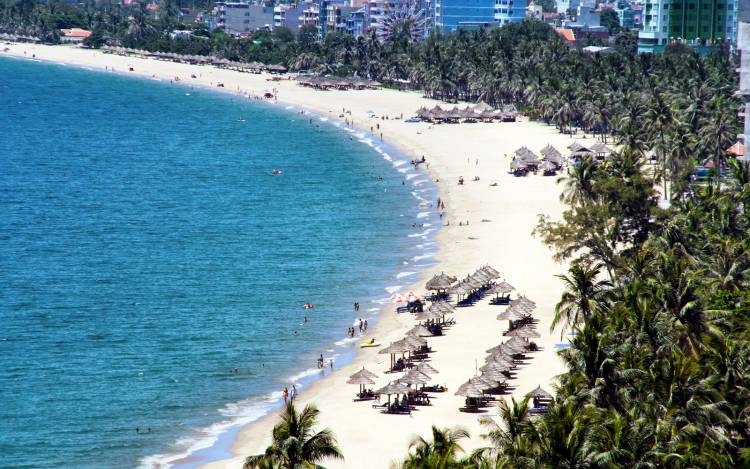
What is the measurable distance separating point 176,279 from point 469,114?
9165cm

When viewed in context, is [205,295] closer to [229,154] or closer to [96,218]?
[96,218]

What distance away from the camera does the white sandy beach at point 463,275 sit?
56281 millimetres

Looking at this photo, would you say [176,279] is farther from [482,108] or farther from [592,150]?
[482,108]

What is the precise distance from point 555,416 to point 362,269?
52.8 metres

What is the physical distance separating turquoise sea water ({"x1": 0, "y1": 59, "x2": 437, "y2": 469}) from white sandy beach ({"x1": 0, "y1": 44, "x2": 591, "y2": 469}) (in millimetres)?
2519

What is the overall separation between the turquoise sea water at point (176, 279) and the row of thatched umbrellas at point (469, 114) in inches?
671

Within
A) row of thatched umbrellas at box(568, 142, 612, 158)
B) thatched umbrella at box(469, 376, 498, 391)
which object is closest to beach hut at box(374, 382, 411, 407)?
thatched umbrella at box(469, 376, 498, 391)

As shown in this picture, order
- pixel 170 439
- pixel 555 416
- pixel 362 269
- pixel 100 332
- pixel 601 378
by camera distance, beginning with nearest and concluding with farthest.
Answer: pixel 555 416, pixel 601 378, pixel 170 439, pixel 100 332, pixel 362 269

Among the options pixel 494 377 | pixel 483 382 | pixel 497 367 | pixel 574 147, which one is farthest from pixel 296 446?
pixel 574 147

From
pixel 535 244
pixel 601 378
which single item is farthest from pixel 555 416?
pixel 535 244

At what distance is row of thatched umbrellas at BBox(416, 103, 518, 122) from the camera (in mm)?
171875

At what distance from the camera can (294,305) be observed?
7994cm

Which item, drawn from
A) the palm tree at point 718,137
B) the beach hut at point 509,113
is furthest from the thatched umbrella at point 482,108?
the palm tree at point 718,137

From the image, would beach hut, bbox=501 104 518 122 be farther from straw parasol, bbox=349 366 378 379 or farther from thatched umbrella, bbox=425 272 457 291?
straw parasol, bbox=349 366 378 379
